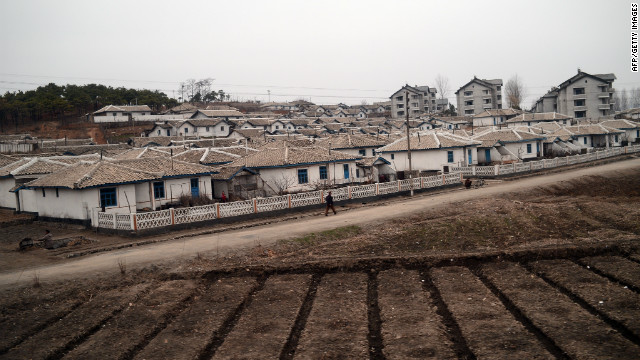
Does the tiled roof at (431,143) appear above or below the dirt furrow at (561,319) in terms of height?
above

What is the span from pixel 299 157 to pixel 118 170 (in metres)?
12.1

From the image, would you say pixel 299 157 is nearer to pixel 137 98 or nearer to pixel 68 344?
pixel 68 344

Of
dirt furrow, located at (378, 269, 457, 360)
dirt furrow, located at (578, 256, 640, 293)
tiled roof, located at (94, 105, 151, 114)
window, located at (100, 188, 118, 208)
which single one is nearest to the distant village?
window, located at (100, 188, 118, 208)

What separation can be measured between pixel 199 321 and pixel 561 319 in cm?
890

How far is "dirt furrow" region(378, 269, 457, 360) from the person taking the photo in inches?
414

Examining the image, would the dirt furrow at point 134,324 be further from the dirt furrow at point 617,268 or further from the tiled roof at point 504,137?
the tiled roof at point 504,137

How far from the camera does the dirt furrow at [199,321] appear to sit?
10912 mm

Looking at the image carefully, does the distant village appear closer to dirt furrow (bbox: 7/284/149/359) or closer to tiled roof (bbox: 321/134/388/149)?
tiled roof (bbox: 321/134/388/149)

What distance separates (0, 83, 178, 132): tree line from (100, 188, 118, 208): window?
59.1 metres

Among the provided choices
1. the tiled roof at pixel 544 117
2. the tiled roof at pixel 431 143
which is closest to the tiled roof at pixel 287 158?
the tiled roof at pixel 431 143

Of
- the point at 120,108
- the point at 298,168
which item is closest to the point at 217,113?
the point at 120,108

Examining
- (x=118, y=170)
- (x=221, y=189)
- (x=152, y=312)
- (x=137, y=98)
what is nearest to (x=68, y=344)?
(x=152, y=312)

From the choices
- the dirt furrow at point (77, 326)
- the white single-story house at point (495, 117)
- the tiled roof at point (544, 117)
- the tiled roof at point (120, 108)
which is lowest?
the dirt furrow at point (77, 326)

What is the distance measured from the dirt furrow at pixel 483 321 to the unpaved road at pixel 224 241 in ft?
26.9
